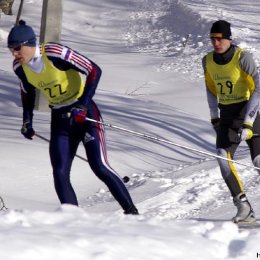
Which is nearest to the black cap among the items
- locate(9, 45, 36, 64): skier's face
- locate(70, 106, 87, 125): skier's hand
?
locate(70, 106, 87, 125): skier's hand

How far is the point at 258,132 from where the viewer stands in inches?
297

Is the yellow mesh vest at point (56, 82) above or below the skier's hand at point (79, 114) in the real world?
above

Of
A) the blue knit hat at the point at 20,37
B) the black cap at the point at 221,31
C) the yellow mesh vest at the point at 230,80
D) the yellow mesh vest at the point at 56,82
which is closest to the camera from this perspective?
the blue knit hat at the point at 20,37

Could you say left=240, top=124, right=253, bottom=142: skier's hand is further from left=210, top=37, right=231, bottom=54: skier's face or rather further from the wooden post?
the wooden post

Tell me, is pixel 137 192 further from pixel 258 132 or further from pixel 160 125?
pixel 160 125

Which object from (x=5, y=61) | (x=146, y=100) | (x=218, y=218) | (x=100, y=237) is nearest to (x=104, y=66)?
(x=5, y=61)

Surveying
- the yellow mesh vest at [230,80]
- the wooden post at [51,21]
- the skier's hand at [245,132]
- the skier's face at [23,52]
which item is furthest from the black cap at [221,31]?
the wooden post at [51,21]

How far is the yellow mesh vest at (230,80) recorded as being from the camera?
24.1ft

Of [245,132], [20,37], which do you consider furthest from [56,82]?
[245,132]

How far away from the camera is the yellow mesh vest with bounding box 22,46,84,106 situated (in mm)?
6848

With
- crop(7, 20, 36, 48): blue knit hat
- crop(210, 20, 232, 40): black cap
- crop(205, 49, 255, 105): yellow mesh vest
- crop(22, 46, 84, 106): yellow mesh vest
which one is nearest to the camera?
crop(7, 20, 36, 48): blue knit hat

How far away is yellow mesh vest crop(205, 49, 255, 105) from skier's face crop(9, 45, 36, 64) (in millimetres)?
1559

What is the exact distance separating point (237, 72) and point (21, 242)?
3185 mm

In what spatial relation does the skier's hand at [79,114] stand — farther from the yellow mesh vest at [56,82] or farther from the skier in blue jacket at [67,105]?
Result: the yellow mesh vest at [56,82]
